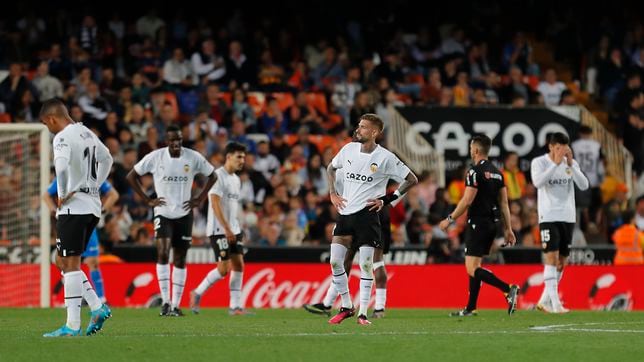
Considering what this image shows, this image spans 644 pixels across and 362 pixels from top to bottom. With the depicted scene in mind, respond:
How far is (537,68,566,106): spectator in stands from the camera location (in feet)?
89.4

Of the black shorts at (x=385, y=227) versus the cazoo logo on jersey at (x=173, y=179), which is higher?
the cazoo logo on jersey at (x=173, y=179)

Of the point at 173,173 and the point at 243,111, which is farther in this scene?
the point at 243,111

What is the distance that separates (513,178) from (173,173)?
941 cm

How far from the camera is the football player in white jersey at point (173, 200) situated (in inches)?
657

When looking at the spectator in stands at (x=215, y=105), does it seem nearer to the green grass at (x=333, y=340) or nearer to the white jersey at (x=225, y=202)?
the white jersey at (x=225, y=202)

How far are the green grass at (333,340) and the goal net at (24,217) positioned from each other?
4516 mm

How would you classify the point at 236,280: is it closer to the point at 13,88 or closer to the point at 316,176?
the point at 316,176

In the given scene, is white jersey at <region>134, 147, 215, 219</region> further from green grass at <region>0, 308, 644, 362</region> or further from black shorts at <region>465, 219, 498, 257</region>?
black shorts at <region>465, 219, 498, 257</region>

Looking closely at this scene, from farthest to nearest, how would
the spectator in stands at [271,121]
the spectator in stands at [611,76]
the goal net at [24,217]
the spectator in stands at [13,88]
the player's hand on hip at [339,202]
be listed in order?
the spectator in stands at [611,76] < the spectator in stands at [271,121] < the spectator in stands at [13,88] < the goal net at [24,217] < the player's hand on hip at [339,202]

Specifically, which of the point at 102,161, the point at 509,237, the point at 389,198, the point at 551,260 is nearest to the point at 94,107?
the point at 551,260

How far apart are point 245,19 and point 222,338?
750 inches

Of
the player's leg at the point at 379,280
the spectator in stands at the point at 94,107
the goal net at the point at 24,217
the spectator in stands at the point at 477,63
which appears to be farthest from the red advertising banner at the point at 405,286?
the spectator in stands at the point at 477,63

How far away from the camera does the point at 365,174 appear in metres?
13.4

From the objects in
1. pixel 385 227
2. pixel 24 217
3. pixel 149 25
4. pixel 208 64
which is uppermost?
pixel 149 25
